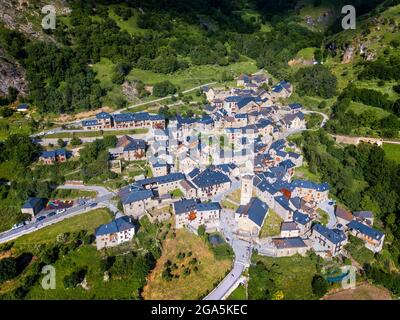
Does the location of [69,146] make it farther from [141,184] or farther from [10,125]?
[141,184]

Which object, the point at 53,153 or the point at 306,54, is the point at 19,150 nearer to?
the point at 53,153

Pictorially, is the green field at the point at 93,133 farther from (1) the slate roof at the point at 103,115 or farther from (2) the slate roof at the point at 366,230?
(2) the slate roof at the point at 366,230

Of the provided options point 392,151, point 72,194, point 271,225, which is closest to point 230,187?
point 271,225

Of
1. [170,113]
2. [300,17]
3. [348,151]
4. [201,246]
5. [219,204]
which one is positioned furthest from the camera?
[300,17]

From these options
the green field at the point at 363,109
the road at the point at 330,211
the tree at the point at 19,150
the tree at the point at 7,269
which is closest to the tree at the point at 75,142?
the tree at the point at 19,150

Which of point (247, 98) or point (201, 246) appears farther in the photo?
point (247, 98)

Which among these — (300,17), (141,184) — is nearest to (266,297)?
(141,184)

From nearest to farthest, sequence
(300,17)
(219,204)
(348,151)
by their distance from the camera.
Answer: (219,204), (348,151), (300,17)

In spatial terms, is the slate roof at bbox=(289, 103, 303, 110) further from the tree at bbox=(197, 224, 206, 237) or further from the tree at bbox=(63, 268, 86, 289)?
the tree at bbox=(63, 268, 86, 289)
